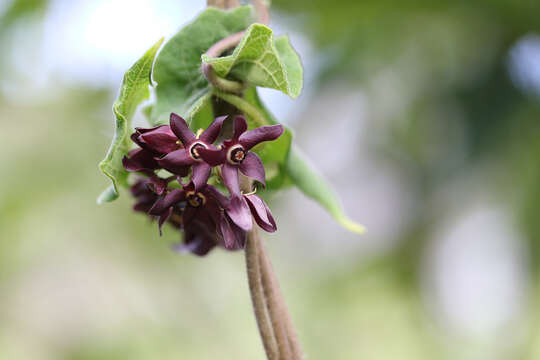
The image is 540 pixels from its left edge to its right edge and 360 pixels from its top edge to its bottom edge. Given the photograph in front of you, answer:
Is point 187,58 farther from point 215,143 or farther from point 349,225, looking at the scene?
point 349,225

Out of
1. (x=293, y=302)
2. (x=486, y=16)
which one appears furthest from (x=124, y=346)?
(x=486, y=16)

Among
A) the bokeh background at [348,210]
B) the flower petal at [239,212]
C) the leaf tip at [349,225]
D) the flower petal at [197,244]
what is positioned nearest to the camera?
the flower petal at [239,212]

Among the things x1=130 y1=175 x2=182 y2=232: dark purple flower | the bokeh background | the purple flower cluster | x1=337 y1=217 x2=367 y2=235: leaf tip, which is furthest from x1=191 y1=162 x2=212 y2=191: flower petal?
the bokeh background

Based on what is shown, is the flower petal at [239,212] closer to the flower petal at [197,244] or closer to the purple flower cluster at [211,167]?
the purple flower cluster at [211,167]

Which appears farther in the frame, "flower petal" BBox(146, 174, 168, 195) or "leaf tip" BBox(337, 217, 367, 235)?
"leaf tip" BBox(337, 217, 367, 235)

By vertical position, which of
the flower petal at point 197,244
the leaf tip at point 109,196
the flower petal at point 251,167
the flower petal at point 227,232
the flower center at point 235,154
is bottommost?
the flower petal at point 197,244

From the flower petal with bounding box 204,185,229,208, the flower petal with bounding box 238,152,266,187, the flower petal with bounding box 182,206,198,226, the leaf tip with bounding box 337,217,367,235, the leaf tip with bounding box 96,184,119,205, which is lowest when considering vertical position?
the leaf tip with bounding box 337,217,367,235

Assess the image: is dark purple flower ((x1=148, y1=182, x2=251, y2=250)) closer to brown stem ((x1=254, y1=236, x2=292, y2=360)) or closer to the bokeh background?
brown stem ((x1=254, y1=236, x2=292, y2=360))

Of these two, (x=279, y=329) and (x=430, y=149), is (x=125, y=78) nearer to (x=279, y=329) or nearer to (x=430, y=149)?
(x=279, y=329)

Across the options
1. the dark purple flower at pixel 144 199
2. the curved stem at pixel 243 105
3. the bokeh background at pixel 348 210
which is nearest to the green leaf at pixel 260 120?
the curved stem at pixel 243 105
